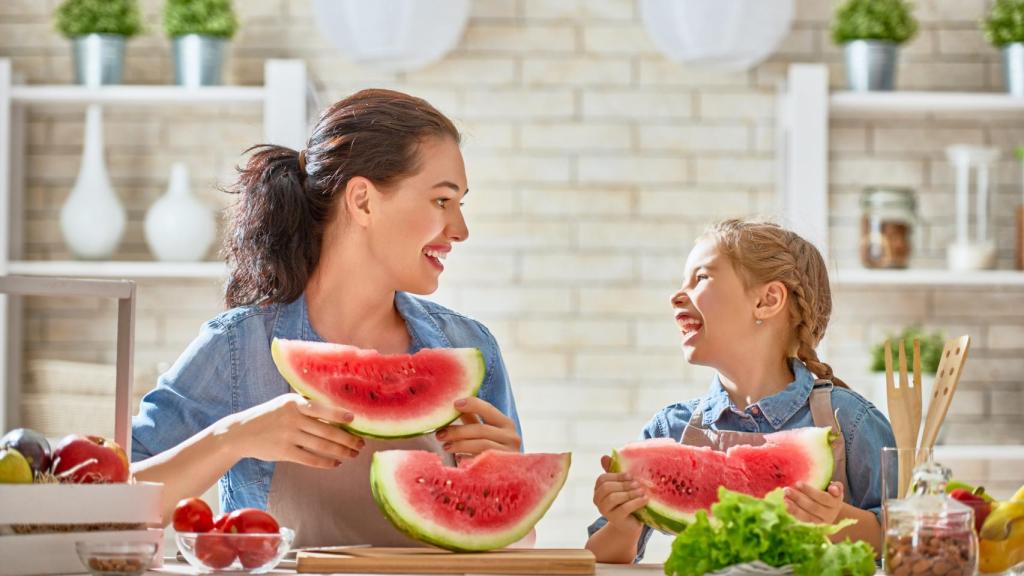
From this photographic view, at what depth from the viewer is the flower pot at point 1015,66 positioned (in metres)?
4.54


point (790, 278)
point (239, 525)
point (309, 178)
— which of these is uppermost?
point (309, 178)

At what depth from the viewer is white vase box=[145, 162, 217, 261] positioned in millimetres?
4512

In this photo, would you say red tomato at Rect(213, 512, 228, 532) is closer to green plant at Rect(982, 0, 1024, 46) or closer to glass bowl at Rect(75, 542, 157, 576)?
glass bowl at Rect(75, 542, 157, 576)

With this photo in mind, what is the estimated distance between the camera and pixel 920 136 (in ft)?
15.9

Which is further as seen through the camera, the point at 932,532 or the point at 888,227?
the point at 888,227

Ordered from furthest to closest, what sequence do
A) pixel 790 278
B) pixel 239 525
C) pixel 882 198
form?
pixel 882 198 < pixel 790 278 < pixel 239 525

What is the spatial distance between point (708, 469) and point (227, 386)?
89 cm

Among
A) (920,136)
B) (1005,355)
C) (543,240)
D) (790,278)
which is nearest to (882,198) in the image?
(920,136)

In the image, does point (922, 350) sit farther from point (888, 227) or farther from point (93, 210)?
point (93, 210)

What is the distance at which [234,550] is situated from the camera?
1.80 m

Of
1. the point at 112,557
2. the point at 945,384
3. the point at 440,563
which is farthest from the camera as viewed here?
the point at 945,384

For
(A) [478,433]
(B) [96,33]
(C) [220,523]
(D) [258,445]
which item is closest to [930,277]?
(A) [478,433]

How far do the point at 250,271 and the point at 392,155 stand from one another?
0.36 metres

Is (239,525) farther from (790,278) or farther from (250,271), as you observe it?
(790,278)
